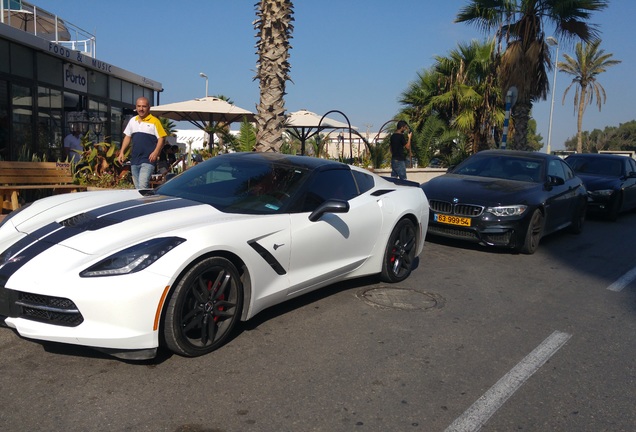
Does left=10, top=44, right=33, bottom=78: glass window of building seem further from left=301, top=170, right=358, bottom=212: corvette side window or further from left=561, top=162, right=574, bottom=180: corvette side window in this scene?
left=561, top=162, right=574, bottom=180: corvette side window

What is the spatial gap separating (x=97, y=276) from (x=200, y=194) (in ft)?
5.09

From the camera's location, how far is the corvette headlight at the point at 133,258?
3330 millimetres

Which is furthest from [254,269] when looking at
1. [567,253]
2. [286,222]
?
[567,253]

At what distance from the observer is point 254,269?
13.3 feet

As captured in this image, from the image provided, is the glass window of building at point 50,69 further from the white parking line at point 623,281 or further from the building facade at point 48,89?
the white parking line at point 623,281

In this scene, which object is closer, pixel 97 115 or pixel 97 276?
pixel 97 276

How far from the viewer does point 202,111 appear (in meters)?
14.8

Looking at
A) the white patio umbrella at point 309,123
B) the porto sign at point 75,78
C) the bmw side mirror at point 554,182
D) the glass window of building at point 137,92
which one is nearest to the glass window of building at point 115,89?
the glass window of building at point 137,92

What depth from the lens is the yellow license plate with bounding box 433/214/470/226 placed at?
7884 mm

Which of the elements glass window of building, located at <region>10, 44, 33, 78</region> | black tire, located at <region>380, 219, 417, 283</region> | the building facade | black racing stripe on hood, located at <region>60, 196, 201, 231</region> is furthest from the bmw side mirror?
glass window of building, located at <region>10, 44, 33, 78</region>

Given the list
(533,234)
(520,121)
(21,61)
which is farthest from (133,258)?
(520,121)

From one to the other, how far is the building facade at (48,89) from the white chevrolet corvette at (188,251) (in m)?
9.41

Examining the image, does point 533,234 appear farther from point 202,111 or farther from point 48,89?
point 48,89

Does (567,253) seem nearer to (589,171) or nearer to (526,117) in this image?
(589,171)
